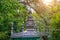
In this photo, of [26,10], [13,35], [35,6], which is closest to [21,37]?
[13,35]

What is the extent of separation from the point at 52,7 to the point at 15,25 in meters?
6.12

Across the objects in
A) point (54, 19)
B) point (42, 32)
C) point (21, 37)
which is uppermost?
point (54, 19)

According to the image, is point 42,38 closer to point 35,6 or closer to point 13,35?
point 35,6

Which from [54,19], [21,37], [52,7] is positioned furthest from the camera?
[21,37]

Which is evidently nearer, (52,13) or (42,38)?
(52,13)

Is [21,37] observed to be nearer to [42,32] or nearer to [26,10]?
[26,10]

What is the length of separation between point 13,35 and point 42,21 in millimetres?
5043

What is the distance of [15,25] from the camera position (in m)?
15.4

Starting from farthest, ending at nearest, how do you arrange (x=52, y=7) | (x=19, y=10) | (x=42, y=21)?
1. (x=19, y=10)
2. (x=42, y=21)
3. (x=52, y=7)

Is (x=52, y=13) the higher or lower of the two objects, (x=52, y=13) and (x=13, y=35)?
the higher

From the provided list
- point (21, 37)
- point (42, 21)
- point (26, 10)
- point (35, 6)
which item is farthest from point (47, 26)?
point (21, 37)

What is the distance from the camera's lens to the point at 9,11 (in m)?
11.8

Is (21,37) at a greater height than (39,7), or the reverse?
(39,7)

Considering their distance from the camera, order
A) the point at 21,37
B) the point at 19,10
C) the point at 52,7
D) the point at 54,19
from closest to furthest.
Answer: the point at 54,19 → the point at 52,7 → the point at 19,10 → the point at 21,37
